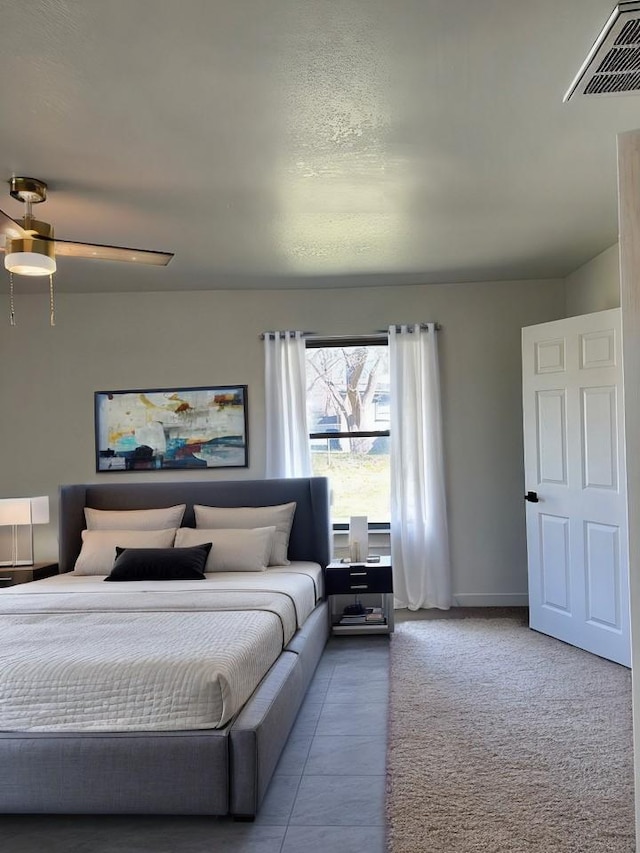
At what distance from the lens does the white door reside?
4.48 meters

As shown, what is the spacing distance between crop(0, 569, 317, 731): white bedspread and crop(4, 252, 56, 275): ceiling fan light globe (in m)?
1.61

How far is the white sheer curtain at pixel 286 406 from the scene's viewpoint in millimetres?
6070

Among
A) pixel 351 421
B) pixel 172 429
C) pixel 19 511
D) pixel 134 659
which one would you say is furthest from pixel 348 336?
pixel 134 659

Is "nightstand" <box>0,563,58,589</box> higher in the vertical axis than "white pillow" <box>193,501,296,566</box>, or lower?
lower

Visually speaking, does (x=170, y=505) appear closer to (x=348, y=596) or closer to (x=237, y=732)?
(x=348, y=596)

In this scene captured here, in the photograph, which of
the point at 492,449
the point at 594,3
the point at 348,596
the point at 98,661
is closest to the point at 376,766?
the point at 98,661

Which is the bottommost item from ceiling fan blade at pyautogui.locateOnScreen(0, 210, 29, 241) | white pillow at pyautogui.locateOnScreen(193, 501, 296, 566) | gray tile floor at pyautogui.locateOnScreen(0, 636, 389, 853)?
gray tile floor at pyautogui.locateOnScreen(0, 636, 389, 853)

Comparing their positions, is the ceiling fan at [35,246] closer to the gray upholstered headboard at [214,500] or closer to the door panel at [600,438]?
the gray upholstered headboard at [214,500]

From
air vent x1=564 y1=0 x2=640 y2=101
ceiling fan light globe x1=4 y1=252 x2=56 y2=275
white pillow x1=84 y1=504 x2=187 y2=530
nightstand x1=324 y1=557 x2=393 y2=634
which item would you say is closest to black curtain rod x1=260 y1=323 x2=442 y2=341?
white pillow x1=84 y1=504 x2=187 y2=530

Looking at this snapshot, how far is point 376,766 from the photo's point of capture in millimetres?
3137

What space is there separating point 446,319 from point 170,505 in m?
2.63

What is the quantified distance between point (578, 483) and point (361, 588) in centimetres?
162

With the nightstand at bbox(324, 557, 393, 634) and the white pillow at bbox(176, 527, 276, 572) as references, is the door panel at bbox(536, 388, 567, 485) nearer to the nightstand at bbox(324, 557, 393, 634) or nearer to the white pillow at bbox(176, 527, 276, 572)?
the nightstand at bbox(324, 557, 393, 634)

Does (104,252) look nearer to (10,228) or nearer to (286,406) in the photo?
(10,228)
